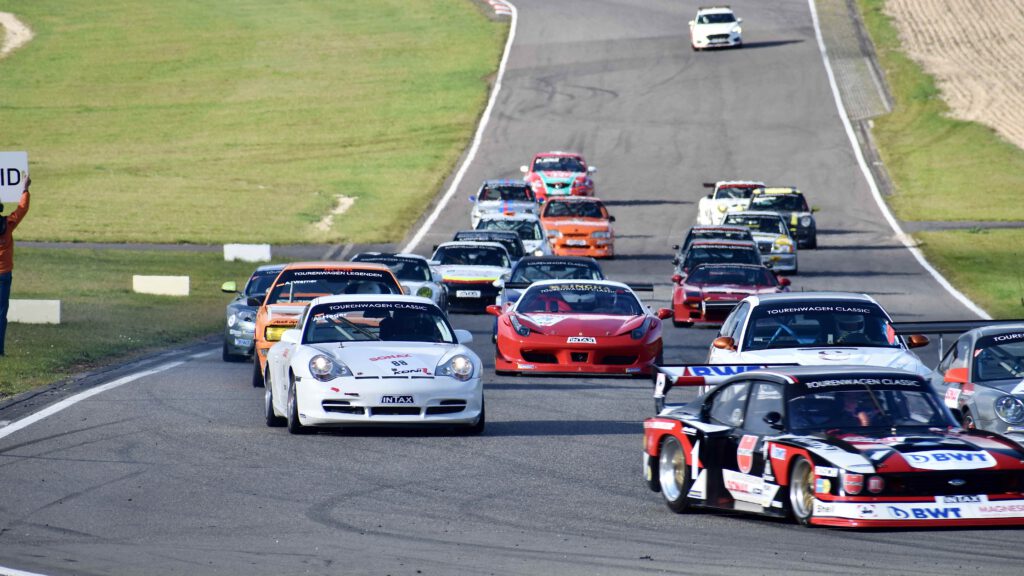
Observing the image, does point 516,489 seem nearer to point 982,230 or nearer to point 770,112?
point 982,230

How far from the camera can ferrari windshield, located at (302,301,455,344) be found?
1738cm

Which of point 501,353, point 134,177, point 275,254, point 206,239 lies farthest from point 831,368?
point 134,177

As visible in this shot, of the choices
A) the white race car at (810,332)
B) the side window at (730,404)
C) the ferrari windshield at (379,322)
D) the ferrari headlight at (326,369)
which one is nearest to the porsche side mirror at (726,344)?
the white race car at (810,332)

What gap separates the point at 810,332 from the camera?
58.5 feet

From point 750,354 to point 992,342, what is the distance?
2.45 meters

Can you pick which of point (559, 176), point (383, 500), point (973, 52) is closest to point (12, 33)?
point (559, 176)

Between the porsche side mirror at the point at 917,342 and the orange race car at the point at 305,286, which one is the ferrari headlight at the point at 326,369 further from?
the porsche side mirror at the point at 917,342

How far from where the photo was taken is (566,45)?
78125 mm

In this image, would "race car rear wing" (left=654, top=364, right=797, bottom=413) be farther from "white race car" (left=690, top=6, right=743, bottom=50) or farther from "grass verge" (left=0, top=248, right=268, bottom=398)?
"white race car" (left=690, top=6, right=743, bottom=50)

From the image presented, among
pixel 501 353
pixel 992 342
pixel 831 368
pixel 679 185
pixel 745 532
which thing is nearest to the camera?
pixel 745 532

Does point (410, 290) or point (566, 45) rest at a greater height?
point (566, 45)

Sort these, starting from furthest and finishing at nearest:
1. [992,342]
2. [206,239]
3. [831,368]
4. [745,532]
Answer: [206,239] → [992,342] → [831,368] → [745,532]

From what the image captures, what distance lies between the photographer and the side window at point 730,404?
12356 millimetres

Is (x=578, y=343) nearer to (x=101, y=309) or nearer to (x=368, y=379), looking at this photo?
(x=368, y=379)
